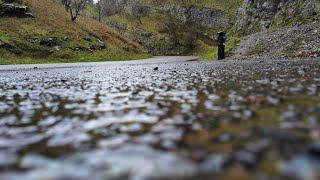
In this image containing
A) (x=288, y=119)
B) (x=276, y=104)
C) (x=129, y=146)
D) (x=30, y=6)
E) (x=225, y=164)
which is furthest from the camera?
(x=30, y=6)

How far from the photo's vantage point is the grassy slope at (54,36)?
2549 inches

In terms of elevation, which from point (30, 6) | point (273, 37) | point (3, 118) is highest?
point (30, 6)

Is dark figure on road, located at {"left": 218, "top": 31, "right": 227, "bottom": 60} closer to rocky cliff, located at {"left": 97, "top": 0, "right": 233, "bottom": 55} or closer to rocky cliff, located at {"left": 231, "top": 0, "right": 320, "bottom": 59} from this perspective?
rocky cliff, located at {"left": 231, "top": 0, "right": 320, "bottom": 59}

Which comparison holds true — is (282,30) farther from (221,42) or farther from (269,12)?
(269,12)

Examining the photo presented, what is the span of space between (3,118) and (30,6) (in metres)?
88.0

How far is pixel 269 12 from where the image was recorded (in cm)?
7056

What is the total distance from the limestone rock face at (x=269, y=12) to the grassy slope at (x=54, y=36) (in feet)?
103

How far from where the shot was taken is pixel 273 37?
1896 inches

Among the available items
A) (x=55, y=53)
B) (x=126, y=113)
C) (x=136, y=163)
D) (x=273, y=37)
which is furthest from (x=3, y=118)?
(x=55, y=53)

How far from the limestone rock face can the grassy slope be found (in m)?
31.5

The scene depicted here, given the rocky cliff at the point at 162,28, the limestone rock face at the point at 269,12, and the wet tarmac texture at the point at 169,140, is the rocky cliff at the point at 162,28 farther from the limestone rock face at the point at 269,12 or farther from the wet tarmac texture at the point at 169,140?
the wet tarmac texture at the point at 169,140

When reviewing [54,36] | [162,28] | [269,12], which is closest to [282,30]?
[269,12]

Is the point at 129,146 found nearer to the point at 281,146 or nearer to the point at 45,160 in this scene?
the point at 45,160

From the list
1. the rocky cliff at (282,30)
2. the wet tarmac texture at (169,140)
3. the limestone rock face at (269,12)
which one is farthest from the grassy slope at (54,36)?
the wet tarmac texture at (169,140)
